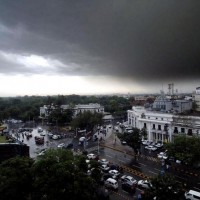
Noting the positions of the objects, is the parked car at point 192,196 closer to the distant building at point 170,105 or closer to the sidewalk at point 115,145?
the sidewalk at point 115,145

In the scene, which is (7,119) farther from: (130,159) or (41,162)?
(41,162)

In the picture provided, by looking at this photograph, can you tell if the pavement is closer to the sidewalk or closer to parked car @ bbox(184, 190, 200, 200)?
the sidewalk

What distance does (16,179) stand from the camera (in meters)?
21.5

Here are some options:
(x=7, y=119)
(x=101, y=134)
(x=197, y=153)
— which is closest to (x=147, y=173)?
(x=197, y=153)

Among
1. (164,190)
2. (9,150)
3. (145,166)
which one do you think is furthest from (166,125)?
(9,150)

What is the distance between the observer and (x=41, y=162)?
68.4 ft

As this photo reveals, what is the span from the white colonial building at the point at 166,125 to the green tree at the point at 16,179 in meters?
31.4

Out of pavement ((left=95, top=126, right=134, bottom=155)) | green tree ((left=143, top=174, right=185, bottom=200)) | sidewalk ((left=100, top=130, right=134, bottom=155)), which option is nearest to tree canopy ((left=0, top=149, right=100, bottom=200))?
green tree ((left=143, top=174, right=185, bottom=200))

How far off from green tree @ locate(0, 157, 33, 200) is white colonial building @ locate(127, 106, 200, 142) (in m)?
31.4

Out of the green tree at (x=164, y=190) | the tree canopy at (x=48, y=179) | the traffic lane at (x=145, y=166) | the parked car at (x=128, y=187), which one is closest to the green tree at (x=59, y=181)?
the tree canopy at (x=48, y=179)

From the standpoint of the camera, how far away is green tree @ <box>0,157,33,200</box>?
829 inches

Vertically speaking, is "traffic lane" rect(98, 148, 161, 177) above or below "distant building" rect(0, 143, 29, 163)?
below

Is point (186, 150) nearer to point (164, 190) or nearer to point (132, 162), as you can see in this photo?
point (132, 162)

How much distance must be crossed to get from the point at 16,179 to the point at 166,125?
34327 millimetres
